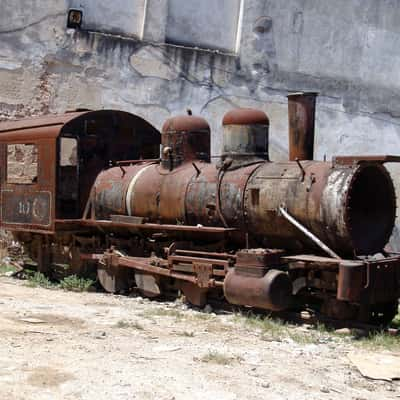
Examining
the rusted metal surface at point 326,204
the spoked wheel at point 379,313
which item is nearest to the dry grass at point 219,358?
the rusted metal surface at point 326,204

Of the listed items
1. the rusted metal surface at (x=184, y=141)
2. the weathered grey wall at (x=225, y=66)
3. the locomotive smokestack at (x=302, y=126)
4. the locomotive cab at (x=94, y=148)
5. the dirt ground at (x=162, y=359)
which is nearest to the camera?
the dirt ground at (x=162, y=359)

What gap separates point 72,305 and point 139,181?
6.68 feet

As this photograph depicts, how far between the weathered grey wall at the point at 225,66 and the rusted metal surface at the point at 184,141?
4788 mm

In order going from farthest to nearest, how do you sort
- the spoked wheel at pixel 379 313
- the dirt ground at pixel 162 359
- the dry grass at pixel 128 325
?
the spoked wheel at pixel 379 313, the dry grass at pixel 128 325, the dirt ground at pixel 162 359

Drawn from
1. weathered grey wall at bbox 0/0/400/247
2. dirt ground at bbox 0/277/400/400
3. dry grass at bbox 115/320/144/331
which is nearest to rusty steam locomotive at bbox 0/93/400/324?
dirt ground at bbox 0/277/400/400

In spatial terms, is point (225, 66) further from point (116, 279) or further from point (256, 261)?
point (256, 261)

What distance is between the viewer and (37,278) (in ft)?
36.3

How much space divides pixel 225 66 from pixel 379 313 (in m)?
8.56

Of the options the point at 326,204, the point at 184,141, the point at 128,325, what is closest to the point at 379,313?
the point at 326,204

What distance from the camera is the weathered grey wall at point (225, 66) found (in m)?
13.8

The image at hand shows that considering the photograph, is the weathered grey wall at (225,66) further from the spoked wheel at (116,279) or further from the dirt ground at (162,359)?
the dirt ground at (162,359)

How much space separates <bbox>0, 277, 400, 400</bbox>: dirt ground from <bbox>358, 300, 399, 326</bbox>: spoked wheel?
2.96ft

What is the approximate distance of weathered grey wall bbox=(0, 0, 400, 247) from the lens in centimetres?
1383

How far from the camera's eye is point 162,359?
19.4 feet
